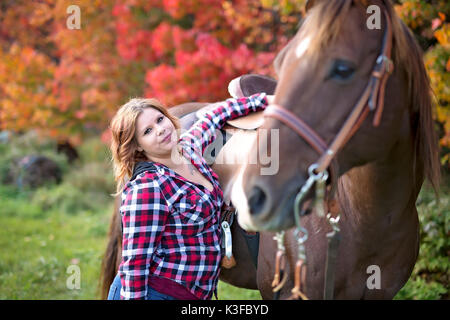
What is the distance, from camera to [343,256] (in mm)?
2064

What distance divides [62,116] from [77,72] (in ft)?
3.60

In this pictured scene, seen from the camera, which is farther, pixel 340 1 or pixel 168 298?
pixel 168 298

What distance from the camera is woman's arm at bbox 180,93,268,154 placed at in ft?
8.46

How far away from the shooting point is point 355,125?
157 cm

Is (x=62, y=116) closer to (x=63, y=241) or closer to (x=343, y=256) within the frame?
(x=63, y=241)

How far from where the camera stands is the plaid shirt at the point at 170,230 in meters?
1.98

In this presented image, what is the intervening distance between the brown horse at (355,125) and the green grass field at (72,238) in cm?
80

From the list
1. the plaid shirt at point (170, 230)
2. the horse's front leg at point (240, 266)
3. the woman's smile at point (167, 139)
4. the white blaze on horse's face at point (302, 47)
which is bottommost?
the horse's front leg at point (240, 266)
